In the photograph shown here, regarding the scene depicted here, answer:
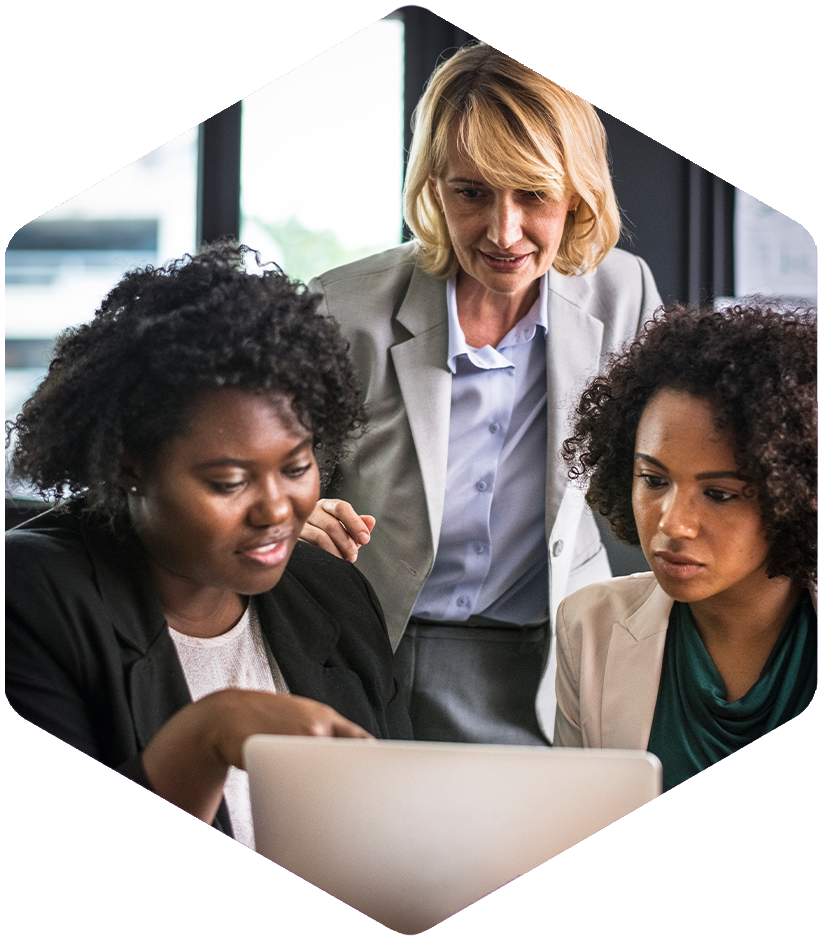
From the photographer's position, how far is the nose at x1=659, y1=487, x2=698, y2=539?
2.05ft

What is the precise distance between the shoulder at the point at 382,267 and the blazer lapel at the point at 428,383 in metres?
0.02

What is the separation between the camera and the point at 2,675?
68cm

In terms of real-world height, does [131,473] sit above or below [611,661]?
above

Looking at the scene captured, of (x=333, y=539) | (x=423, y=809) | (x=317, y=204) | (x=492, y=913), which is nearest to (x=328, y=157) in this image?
(x=317, y=204)

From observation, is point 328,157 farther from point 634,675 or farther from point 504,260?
point 634,675

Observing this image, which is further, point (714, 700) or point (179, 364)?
point (714, 700)

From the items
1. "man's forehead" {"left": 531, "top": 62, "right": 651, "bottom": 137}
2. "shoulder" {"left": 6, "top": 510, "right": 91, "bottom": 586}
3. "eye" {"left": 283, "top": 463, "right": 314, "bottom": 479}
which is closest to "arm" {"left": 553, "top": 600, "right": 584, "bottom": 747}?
"eye" {"left": 283, "top": 463, "right": 314, "bottom": 479}

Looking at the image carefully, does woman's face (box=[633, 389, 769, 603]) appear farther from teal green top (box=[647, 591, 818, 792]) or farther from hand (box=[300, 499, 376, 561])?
hand (box=[300, 499, 376, 561])

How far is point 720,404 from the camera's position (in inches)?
24.6

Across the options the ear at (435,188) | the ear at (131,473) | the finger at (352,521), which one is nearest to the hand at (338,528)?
the finger at (352,521)

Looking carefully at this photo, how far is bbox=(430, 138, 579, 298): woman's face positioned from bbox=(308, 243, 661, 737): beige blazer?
23mm

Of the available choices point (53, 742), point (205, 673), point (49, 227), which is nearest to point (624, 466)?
point (205, 673)

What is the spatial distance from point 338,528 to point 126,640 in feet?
0.55

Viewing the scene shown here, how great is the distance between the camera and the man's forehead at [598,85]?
2.71 feet
